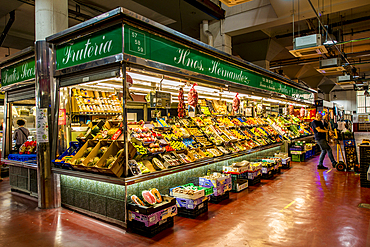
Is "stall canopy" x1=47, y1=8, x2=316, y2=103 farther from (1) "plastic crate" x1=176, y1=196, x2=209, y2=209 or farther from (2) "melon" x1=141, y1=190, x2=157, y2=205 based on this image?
(1) "plastic crate" x1=176, y1=196, x2=209, y2=209

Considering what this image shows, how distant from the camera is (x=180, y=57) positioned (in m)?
5.18

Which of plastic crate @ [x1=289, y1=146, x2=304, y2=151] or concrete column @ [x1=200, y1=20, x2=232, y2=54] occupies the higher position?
concrete column @ [x1=200, y1=20, x2=232, y2=54]

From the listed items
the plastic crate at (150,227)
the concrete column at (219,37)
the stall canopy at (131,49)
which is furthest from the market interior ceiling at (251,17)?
the plastic crate at (150,227)

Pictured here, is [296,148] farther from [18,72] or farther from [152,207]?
[18,72]

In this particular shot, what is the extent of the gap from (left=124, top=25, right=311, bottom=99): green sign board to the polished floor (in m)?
2.86

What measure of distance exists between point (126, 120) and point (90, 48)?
152 centimetres

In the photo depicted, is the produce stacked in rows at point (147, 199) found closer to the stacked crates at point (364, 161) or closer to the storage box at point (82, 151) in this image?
the storage box at point (82, 151)

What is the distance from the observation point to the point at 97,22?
13.6 ft

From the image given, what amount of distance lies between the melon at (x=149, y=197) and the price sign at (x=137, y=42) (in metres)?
2.28

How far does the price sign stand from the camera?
4.04 m

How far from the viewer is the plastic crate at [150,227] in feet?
12.1

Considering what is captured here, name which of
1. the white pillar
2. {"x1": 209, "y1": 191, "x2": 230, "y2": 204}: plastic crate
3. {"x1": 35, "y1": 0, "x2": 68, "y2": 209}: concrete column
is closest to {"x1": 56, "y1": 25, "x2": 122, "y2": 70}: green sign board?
{"x1": 35, "y1": 0, "x2": 68, "y2": 209}: concrete column

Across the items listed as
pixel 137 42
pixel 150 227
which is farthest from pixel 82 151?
pixel 137 42

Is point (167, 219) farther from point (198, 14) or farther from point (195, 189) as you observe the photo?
point (198, 14)
